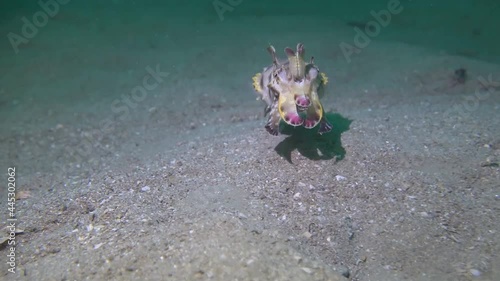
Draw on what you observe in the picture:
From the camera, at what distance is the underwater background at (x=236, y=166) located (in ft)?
8.91

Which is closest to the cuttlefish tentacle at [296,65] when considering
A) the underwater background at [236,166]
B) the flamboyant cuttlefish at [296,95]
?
the flamboyant cuttlefish at [296,95]

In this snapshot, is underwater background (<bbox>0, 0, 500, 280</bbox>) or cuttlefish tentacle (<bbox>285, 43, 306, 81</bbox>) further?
cuttlefish tentacle (<bbox>285, 43, 306, 81</bbox>)

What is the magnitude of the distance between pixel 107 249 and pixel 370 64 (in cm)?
890

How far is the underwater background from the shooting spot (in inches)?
107

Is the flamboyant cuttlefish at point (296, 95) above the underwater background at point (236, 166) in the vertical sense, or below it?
above

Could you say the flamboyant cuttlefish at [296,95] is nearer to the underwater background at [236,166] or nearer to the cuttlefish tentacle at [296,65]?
the cuttlefish tentacle at [296,65]

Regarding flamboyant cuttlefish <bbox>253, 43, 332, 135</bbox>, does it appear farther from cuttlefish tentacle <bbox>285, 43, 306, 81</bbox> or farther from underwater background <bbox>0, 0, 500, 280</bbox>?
underwater background <bbox>0, 0, 500, 280</bbox>

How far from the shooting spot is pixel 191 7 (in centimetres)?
1602

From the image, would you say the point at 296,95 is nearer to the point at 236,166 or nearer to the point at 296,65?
the point at 296,65

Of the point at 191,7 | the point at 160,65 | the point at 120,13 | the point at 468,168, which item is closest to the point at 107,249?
the point at 468,168

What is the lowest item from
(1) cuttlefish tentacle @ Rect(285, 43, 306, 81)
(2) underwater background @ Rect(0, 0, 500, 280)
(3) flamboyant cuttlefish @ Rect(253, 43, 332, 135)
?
(2) underwater background @ Rect(0, 0, 500, 280)

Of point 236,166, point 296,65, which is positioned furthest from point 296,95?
point 236,166

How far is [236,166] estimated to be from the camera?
158 inches

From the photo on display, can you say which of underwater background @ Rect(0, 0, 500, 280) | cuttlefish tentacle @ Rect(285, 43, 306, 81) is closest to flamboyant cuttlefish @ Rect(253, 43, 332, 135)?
cuttlefish tentacle @ Rect(285, 43, 306, 81)
